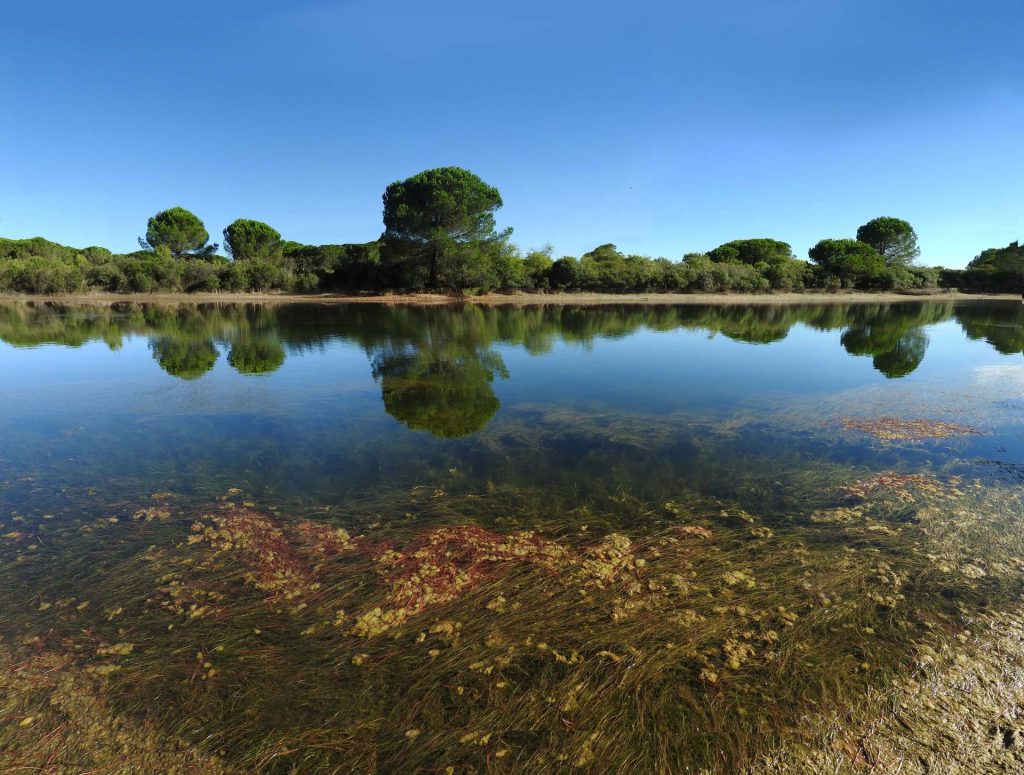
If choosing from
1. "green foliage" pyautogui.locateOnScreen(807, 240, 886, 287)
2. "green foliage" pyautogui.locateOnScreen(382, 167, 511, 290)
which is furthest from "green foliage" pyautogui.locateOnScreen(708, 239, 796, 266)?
"green foliage" pyautogui.locateOnScreen(382, 167, 511, 290)

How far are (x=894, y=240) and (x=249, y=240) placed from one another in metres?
105

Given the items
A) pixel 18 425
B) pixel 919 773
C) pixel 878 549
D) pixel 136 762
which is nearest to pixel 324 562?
pixel 136 762

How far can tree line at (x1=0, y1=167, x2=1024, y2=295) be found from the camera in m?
51.3

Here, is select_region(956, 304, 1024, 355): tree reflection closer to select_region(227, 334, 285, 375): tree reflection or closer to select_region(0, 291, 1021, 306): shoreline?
select_region(0, 291, 1021, 306): shoreline

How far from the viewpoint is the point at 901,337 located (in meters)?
25.1

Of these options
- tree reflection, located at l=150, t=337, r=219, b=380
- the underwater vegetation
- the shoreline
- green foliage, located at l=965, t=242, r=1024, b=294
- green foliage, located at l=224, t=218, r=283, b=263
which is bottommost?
the underwater vegetation

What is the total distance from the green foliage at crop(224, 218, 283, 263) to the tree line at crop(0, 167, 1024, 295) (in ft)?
0.48

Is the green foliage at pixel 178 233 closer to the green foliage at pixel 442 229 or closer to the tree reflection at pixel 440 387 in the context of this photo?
the green foliage at pixel 442 229

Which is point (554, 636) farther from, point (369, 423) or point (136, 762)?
point (369, 423)

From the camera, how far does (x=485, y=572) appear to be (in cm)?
505

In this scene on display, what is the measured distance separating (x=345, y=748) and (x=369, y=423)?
7.65m

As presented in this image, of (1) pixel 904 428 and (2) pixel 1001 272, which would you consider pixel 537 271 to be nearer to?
(1) pixel 904 428

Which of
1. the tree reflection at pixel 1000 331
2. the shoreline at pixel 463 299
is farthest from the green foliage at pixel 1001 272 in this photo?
the tree reflection at pixel 1000 331

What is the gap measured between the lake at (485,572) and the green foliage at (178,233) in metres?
71.2
